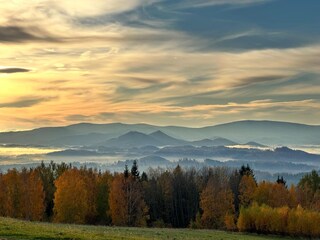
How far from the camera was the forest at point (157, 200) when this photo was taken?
9056 cm

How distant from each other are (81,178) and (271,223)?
41.0 m

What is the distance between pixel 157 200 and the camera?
122938 mm

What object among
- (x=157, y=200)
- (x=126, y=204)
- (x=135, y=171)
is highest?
(x=135, y=171)

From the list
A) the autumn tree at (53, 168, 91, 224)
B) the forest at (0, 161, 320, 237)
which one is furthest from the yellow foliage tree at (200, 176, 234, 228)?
the autumn tree at (53, 168, 91, 224)

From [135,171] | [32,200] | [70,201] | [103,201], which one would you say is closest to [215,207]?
[135,171]

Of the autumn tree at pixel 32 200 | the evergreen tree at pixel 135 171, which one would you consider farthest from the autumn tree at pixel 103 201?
the autumn tree at pixel 32 200

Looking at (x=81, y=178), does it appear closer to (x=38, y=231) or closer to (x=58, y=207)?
(x=58, y=207)

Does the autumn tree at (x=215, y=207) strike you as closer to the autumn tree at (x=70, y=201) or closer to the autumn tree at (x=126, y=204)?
the autumn tree at (x=126, y=204)

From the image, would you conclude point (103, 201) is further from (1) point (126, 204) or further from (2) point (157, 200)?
(2) point (157, 200)

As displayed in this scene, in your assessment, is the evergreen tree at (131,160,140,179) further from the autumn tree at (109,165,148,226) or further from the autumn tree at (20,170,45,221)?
the autumn tree at (20,170,45,221)

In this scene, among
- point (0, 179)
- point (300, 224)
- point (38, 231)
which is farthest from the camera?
point (0, 179)

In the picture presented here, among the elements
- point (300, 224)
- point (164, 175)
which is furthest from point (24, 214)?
point (300, 224)

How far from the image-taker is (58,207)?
96062 millimetres

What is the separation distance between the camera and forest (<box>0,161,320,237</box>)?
297 ft
